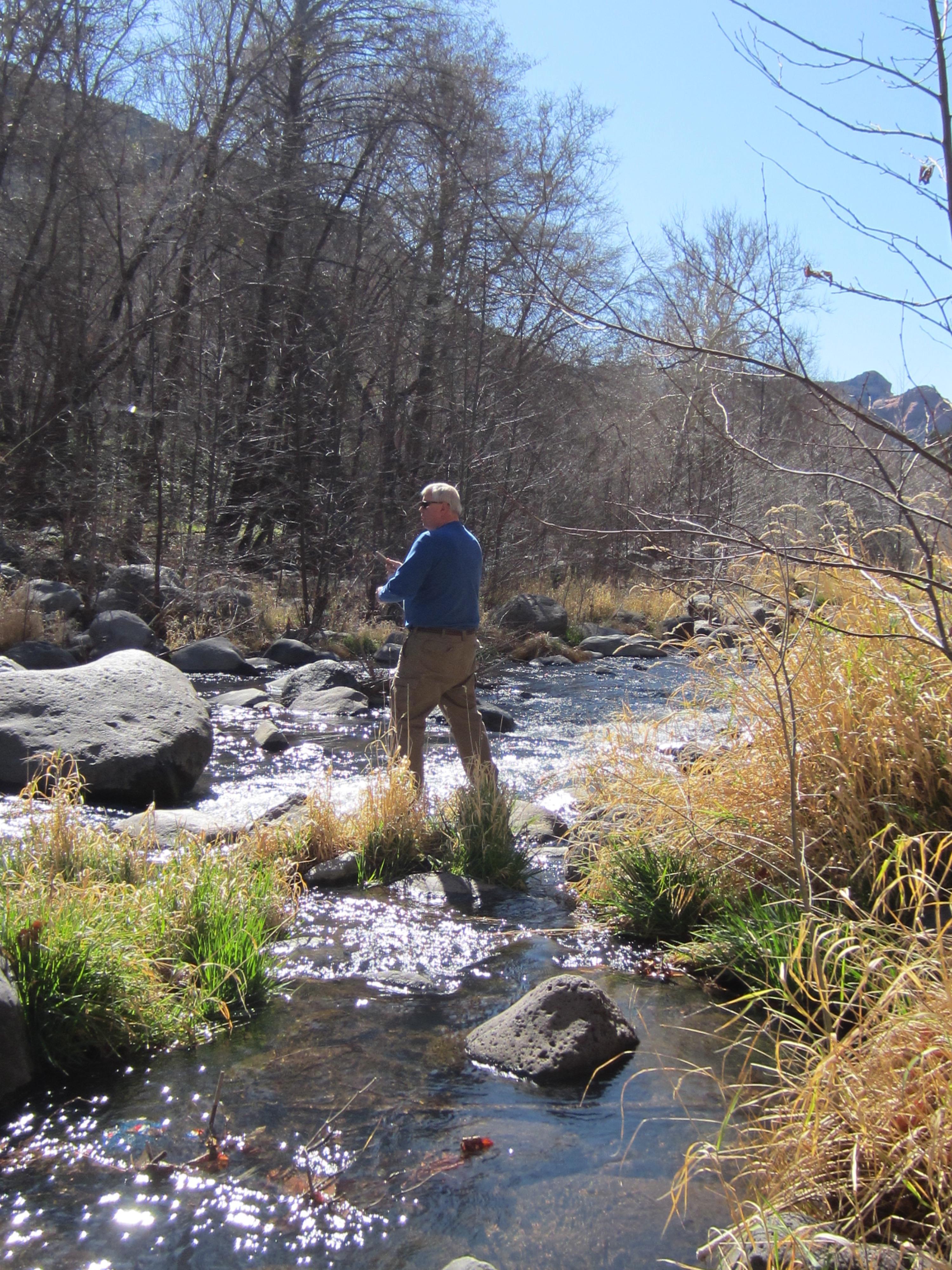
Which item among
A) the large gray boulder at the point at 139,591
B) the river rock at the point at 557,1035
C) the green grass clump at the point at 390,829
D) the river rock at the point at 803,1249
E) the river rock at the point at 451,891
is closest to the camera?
the river rock at the point at 803,1249

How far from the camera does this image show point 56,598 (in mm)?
14781

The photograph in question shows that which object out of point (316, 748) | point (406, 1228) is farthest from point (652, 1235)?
point (316, 748)

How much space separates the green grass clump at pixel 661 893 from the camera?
579cm

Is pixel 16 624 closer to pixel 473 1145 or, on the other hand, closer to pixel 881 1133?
pixel 473 1145

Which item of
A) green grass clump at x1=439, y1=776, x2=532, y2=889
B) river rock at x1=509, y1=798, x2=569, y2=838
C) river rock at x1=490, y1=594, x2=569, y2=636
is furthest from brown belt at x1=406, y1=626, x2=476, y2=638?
river rock at x1=490, y1=594, x2=569, y2=636

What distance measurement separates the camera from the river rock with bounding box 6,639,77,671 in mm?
12406

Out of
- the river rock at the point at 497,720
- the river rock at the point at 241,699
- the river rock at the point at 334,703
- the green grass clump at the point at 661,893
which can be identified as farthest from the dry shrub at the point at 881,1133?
the river rock at the point at 241,699

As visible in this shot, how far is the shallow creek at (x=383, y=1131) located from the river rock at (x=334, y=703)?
6.12 meters

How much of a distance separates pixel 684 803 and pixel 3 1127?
11.5 feet

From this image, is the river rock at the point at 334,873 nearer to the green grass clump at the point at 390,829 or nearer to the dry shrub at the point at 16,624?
A: the green grass clump at the point at 390,829

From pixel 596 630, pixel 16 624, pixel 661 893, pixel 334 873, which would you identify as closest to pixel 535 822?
pixel 334 873

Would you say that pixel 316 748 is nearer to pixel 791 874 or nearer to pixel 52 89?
pixel 791 874

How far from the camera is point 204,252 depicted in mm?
18562

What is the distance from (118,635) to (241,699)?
2555 mm
